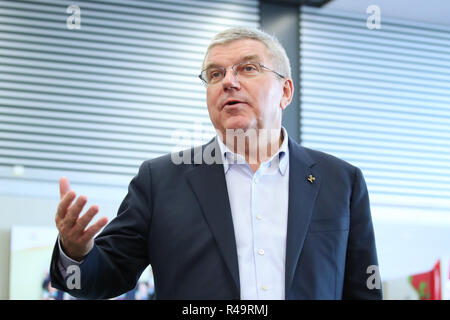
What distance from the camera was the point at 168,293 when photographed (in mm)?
2107

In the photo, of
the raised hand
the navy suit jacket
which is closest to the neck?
the navy suit jacket

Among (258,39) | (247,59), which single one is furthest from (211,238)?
(258,39)

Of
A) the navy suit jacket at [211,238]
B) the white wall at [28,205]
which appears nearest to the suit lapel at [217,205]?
the navy suit jacket at [211,238]

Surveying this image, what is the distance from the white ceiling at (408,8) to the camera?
5227mm

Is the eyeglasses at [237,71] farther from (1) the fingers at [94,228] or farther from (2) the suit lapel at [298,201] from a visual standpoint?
(1) the fingers at [94,228]

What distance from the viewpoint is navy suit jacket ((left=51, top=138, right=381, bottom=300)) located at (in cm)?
204

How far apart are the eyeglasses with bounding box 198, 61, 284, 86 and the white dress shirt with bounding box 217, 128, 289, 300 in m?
0.28

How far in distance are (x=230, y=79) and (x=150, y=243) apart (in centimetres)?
71

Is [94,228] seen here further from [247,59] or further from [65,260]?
[247,59]

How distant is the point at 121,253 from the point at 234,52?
0.92 meters

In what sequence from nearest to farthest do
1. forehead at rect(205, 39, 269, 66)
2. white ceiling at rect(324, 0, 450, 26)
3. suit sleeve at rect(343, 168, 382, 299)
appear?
suit sleeve at rect(343, 168, 382, 299)
forehead at rect(205, 39, 269, 66)
white ceiling at rect(324, 0, 450, 26)

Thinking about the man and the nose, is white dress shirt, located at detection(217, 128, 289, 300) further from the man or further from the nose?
the nose
